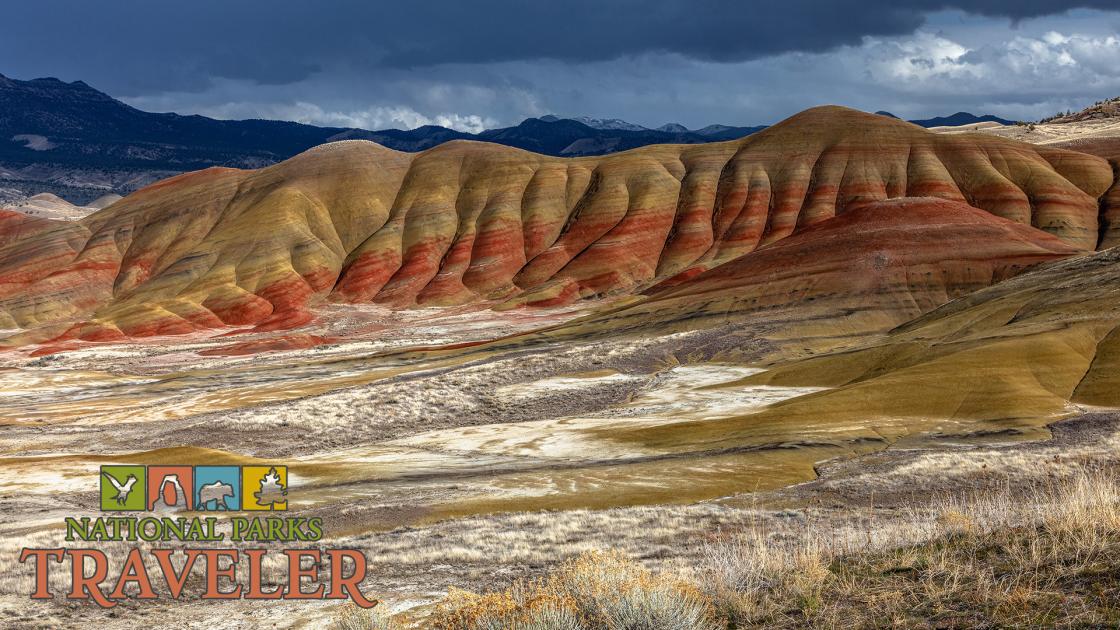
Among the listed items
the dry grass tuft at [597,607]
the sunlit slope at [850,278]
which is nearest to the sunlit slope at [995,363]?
the sunlit slope at [850,278]

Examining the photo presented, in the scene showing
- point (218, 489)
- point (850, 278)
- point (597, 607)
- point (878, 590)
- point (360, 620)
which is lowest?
point (218, 489)

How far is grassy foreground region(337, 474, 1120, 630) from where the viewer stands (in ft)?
28.9

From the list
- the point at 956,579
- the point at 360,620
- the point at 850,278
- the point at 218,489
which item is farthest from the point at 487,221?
the point at 956,579

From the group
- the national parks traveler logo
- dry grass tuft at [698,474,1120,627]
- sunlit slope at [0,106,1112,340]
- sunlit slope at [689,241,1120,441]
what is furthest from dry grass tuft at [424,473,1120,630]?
sunlit slope at [0,106,1112,340]

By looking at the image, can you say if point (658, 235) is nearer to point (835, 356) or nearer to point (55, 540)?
point (835, 356)

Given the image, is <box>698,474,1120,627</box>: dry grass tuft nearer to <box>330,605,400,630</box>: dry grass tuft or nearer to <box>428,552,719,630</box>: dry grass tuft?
<box>428,552,719,630</box>: dry grass tuft

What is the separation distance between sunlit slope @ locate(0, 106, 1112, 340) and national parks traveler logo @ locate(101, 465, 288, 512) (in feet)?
308

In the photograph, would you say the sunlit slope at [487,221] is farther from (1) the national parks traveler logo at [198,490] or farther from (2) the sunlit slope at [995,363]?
(1) the national parks traveler logo at [198,490]

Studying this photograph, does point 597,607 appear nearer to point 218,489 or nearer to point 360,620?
point 360,620

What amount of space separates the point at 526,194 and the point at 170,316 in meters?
67.6

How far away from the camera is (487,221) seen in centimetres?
14788

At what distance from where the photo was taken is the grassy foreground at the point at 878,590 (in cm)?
880

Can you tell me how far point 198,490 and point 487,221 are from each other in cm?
12471

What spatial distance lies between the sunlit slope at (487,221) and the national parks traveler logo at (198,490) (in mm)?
93874
